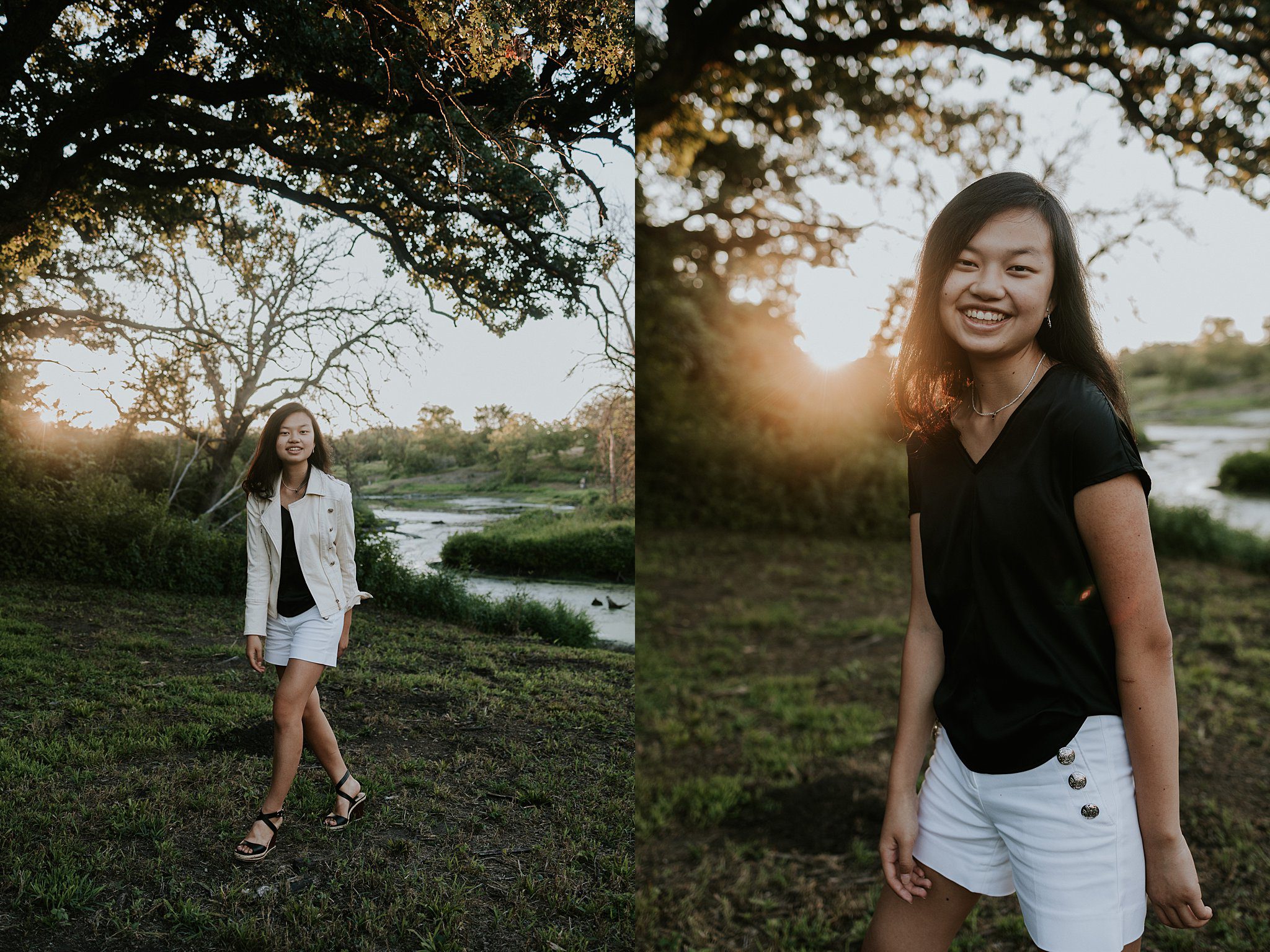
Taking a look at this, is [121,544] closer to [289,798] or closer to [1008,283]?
[289,798]

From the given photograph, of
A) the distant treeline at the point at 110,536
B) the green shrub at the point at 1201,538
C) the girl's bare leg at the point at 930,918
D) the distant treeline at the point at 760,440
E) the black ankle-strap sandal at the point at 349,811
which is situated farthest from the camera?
the distant treeline at the point at 760,440

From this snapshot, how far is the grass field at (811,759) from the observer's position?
2.76 metres

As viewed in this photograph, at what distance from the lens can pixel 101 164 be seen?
66.1 inches

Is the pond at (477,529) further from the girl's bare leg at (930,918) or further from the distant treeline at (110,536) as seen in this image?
the girl's bare leg at (930,918)

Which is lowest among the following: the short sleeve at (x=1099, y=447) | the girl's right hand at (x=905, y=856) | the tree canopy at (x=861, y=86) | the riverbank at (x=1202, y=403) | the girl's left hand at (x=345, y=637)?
the girl's right hand at (x=905, y=856)

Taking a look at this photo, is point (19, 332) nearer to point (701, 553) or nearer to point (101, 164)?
point (101, 164)

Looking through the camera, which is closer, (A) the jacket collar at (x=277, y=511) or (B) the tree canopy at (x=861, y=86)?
(A) the jacket collar at (x=277, y=511)

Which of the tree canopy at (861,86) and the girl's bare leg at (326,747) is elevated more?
the tree canopy at (861,86)

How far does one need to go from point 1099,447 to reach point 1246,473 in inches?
340

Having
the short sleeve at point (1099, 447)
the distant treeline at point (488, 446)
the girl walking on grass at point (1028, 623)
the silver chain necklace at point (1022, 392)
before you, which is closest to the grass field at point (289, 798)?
the distant treeline at point (488, 446)

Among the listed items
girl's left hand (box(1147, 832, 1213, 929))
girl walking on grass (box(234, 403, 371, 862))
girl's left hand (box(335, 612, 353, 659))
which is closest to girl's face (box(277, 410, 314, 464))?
girl walking on grass (box(234, 403, 371, 862))

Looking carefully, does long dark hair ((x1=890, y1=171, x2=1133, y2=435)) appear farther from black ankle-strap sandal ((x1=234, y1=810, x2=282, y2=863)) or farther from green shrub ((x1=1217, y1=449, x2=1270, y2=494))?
green shrub ((x1=1217, y1=449, x2=1270, y2=494))

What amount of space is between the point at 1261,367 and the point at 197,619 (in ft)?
30.8

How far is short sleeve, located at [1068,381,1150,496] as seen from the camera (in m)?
1.12
